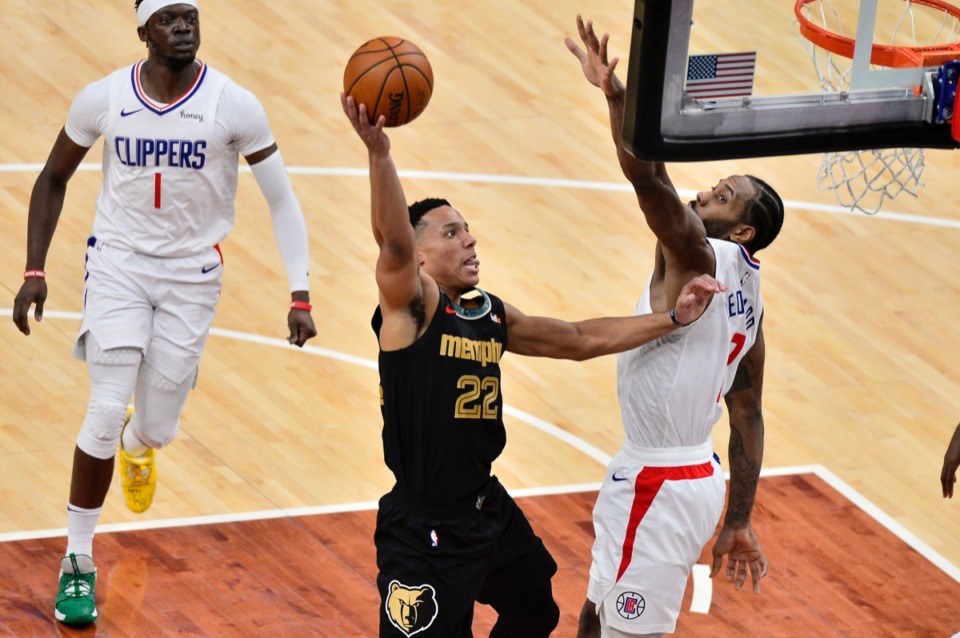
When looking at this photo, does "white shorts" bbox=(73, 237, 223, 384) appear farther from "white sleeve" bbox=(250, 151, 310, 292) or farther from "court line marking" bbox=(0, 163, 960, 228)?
"court line marking" bbox=(0, 163, 960, 228)

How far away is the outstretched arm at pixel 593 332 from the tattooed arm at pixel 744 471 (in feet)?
2.11

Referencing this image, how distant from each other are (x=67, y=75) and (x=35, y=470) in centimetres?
499

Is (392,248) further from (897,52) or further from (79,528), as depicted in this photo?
(79,528)

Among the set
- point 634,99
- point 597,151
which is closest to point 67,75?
point 597,151

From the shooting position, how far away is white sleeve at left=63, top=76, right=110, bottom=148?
7.82 m

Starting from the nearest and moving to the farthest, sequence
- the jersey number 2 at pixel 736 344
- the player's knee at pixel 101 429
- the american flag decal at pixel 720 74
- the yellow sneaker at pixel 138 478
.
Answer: the american flag decal at pixel 720 74
the jersey number 2 at pixel 736 344
the player's knee at pixel 101 429
the yellow sneaker at pixel 138 478

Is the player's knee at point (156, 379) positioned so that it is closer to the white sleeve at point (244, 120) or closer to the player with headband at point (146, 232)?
the player with headband at point (146, 232)

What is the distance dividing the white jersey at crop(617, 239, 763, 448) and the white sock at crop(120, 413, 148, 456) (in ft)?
8.53

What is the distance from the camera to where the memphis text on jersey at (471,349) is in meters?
6.34

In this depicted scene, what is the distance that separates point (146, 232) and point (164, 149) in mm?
376

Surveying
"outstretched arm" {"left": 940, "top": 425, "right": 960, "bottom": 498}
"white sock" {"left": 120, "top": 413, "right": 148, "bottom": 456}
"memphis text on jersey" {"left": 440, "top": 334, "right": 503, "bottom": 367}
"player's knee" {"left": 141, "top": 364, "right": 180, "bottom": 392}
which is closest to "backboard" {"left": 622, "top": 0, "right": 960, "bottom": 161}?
"memphis text on jersey" {"left": 440, "top": 334, "right": 503, "bottom": 367}

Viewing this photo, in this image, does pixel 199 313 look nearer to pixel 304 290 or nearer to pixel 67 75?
pixel 304 290

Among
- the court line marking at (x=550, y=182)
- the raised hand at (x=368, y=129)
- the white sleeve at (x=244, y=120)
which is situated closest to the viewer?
the raised hand at (x=368, y=129)

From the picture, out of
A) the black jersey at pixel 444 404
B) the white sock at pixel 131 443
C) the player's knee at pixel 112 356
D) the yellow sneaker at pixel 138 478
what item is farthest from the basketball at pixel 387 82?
the yellow sneaker at pixel 138 478
